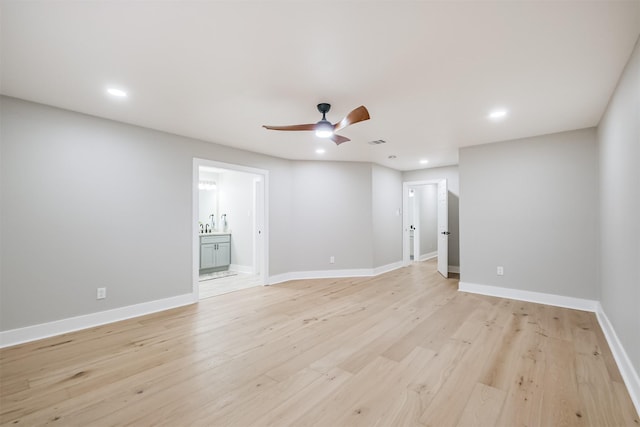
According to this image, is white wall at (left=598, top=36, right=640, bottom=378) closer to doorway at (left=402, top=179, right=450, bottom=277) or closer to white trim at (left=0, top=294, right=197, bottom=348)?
doorway at (left=402, top=179, right=450, bottom=277)

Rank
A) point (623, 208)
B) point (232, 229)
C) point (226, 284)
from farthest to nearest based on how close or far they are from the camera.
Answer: point (232, 229) < point (226, 284) < point (623, 208)

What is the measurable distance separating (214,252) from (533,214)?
6.08m

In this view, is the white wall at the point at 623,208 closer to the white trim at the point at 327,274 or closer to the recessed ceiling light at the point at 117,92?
the white trim at the point at 327,274

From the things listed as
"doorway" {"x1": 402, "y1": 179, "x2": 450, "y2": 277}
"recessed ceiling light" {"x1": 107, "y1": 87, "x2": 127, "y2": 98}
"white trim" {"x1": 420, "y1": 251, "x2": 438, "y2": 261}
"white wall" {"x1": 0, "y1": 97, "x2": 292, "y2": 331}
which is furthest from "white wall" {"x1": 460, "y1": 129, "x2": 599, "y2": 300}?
"recessed ceiling light" {"x1": 107, "y1": 87, "x2": 127, "y2": 98}

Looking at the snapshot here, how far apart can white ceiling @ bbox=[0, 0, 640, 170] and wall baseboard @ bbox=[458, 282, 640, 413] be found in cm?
234

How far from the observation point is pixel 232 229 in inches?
271

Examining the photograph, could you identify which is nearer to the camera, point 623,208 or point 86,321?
point 623,208

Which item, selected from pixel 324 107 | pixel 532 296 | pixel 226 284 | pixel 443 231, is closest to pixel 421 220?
pixel 443 231

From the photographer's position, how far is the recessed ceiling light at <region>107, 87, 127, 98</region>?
2679 mm

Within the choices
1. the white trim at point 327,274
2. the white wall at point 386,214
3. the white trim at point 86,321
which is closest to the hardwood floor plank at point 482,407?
the white trim at point 86,321

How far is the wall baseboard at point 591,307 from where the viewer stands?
2.06 meters

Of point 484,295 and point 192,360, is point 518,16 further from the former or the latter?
point 484,295

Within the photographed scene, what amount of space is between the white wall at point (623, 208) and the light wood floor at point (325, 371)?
429 mm

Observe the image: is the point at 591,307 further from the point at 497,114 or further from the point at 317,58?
the point at 317,58
